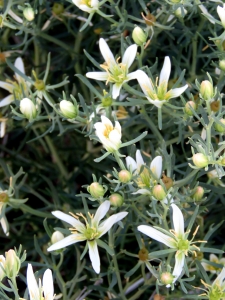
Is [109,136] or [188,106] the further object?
[188,106]

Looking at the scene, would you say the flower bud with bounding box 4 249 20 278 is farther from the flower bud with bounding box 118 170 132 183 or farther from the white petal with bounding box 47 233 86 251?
the flower bud with bounding box 118 170 132 183

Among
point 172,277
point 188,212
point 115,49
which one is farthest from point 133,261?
point 115,49

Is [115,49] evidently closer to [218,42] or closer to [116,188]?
[218,42]

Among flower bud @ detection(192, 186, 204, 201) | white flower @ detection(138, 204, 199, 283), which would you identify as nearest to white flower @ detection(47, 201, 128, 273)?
white flower @ detection(138, 204, 199, 283)

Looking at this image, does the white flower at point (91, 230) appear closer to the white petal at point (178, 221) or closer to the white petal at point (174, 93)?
the white petal at point (178, 221)

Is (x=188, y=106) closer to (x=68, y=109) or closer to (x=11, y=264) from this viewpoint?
(x=68, y=109)

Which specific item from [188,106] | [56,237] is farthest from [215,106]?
[56,237]

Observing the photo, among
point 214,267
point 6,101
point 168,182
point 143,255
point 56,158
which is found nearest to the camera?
point 168,182

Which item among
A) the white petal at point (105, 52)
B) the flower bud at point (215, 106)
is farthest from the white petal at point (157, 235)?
the white petal at point (105, 52)
